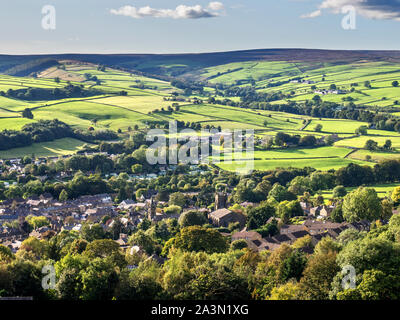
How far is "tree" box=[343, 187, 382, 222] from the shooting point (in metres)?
52.2

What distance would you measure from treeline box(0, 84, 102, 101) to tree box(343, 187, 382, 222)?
121m

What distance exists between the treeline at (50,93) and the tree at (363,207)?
397 ft

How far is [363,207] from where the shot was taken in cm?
5234

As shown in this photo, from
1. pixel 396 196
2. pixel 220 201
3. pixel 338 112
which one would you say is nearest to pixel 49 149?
pixel 220 201

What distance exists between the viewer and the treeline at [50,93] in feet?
495

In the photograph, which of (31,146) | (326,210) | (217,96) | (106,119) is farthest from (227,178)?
(217,96)

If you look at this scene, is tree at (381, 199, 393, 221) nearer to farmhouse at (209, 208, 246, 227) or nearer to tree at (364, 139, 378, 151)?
farmhouse at (209, 208, 246, 227)

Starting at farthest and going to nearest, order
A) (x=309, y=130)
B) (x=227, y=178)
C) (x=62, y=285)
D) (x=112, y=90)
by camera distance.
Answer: (x=112, y=90) → (x=309, y=130) → (x=227, y=178) → (x=62, y=285)

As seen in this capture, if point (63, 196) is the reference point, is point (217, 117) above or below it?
above

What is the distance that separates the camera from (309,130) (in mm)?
126688

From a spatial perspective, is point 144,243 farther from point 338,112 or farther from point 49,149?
point 338,112

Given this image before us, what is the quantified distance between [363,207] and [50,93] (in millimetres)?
124697

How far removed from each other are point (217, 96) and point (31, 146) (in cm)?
10376

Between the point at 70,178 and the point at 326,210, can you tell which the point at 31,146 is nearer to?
the point at 70,178
